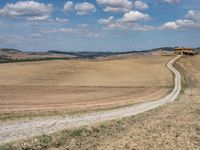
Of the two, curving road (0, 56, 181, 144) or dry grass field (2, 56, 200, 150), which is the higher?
dry grass field (2, 56, 200, 150)

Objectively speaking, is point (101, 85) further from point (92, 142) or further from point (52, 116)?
point (92, 142)

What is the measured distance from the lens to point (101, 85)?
72562 mm

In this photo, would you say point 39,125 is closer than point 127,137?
No

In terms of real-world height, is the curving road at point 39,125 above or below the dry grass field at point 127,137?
below

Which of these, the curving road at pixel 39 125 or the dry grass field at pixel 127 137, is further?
the curving road at pixel 39 125

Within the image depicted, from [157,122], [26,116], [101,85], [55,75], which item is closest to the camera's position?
[157,122]

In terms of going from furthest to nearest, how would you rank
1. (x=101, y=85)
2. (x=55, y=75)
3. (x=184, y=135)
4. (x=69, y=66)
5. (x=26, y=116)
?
(x=69, y=66), (x=55, y=75), (x=101, y=85), (x=26, y=116), (x=184, y=135)

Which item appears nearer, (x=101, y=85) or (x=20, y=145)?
(x=20, y=145)

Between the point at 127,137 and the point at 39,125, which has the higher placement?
the point at 127,137

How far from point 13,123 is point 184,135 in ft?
35.8

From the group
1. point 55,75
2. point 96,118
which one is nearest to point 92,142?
point 96,118

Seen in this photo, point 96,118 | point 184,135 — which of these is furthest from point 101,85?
point 184,135

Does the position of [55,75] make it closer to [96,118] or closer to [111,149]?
[96,118]

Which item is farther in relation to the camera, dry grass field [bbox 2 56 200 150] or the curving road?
the curving road
